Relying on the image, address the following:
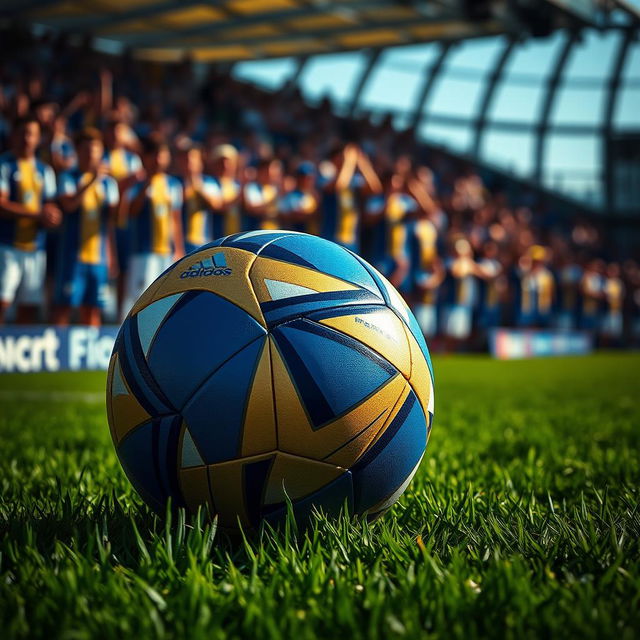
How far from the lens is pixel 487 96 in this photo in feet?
100

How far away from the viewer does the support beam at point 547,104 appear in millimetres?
30094

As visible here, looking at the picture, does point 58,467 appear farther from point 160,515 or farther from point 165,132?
point 165,132

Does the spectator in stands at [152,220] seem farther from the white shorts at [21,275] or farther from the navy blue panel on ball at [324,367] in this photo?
the navy blue panel on ball at [324,367]

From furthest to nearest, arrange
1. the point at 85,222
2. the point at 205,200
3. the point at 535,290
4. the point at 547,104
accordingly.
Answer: the point at 547,104 → the point at 535,290 → the point at 205,200 → the point at 85,222

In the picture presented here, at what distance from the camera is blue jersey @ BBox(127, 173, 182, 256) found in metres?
9.46

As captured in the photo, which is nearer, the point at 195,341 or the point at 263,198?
the point at 195,341

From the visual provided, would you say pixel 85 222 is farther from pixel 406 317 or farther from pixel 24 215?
pixel 406 317

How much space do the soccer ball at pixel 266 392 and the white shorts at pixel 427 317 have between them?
11232mm

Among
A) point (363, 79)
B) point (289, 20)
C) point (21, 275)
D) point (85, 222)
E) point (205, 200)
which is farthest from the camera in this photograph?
point (363, 79)

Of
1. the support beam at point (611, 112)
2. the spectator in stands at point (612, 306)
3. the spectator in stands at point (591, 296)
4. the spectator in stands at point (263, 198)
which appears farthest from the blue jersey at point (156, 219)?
the support beam at point (611, 112)

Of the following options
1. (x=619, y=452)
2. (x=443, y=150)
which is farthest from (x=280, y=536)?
(x=443, y=150)

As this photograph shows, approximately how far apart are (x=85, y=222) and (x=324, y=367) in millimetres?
7347

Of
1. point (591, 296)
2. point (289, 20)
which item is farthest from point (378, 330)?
point (591, 296)

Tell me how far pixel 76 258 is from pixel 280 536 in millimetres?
7310
